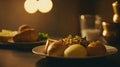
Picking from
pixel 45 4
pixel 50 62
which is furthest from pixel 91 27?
pixel 50 62

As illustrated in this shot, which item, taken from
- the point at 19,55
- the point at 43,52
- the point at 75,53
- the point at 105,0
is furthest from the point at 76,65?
the point at 105,0

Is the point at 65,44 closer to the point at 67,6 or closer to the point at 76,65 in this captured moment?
the point at 76,65

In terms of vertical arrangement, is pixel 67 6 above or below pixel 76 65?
above

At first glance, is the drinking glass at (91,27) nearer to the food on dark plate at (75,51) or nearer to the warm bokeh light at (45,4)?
the warm bokeh light at (45,4)

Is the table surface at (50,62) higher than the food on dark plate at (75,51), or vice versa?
the food on dark plate at (75,51)

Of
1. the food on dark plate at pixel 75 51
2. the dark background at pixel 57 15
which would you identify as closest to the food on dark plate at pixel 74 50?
the food on dark plate at pixel 75 51

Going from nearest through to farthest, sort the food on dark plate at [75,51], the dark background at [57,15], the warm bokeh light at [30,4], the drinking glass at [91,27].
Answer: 1. the food on dark plate at [75,51]
2. the drinking glass at [91,27]
3. the warm bokeh light at [30,4]
4. the dark background at [57,15]

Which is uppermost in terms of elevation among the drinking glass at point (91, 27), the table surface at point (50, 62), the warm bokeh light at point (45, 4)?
the warm bokeh light at point (45, 4)

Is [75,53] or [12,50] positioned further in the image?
[12,50]

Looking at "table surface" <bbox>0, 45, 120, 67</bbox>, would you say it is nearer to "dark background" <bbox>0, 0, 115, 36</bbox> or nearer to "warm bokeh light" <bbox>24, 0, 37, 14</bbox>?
"warm bokeh light" <bbox>24, 0, 37, 14</bbox>
